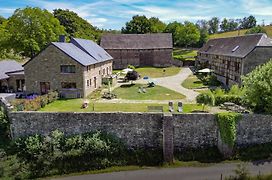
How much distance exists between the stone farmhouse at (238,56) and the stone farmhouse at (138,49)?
17814 millimetres

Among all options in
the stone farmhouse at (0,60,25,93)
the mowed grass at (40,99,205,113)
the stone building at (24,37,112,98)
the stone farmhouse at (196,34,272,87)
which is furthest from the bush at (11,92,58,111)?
the stone farmhouse at (196,34,272,87)

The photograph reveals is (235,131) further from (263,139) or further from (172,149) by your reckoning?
(172,149)

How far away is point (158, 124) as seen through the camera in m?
19.2

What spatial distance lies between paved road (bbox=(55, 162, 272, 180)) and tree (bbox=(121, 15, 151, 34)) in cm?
6745

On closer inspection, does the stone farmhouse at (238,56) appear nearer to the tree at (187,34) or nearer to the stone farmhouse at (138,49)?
the stone farmhouse at (138,49)

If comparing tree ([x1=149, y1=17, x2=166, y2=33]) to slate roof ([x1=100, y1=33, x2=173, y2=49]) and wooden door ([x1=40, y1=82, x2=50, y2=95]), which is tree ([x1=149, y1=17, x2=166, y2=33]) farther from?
wooden door ([x1=40, y1=82, x2=50, y2=95])

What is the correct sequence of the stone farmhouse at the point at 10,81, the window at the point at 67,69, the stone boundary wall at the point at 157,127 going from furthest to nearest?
the stone farmhouse at the point at 10,81 < the window at the point at 67,69 < the stone boundary wall at the point at 157,127

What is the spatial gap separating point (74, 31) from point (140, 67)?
26.9 m

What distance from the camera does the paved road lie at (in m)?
17.0

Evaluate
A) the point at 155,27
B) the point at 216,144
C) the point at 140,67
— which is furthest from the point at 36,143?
the point at 155,27

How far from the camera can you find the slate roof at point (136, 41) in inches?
2435

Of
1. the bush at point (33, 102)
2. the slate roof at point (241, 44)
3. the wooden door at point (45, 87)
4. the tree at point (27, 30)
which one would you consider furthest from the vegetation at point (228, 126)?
the tree at point (27, 30)

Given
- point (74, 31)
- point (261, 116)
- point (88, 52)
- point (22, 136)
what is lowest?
point (22, 136)

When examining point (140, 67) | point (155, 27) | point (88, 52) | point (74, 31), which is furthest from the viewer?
point (155, 27)
